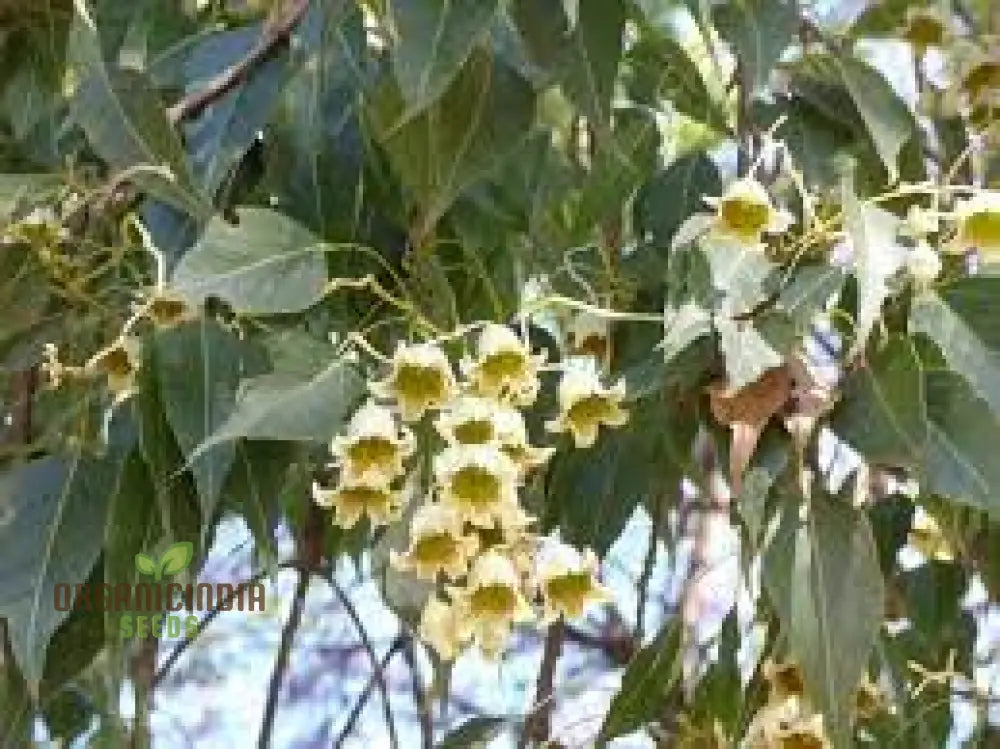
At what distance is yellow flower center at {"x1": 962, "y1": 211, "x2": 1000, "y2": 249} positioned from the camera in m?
0.97

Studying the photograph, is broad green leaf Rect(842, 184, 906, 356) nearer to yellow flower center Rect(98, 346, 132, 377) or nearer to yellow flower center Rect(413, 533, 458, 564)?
yellow flower center Rect(413, 533, 458, 564)

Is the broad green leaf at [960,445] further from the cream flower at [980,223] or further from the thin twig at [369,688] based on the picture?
the thin twig at [369,688]

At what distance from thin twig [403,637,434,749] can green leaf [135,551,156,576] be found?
350mm

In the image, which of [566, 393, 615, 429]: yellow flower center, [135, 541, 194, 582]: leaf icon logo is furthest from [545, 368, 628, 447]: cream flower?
[135, 541, 194, 582]: leaf icon logo

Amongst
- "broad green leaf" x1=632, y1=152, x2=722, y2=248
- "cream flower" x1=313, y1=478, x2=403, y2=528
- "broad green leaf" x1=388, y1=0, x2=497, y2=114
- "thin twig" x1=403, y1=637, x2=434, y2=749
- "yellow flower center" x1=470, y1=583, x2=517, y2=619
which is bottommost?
"thin twig" x1=403, y1=637, x2=434, y2=749

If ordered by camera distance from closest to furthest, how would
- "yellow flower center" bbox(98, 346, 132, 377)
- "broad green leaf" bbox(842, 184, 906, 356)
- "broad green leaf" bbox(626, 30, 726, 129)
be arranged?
"broad green leaf" bbox(842, 184, 906, 356)
"yellow flower center" bbox(98, 346, 132, 377)
"broad green leaf" bbox(626, 30, 726, 129)

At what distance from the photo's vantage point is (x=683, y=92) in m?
1.40

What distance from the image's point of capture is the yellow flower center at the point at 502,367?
0.96 m

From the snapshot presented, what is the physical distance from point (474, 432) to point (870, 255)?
7.8 inches

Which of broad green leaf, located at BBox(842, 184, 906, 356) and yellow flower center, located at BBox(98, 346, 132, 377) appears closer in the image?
broad green leaf, located at BBox(842, 184, 906, 356)

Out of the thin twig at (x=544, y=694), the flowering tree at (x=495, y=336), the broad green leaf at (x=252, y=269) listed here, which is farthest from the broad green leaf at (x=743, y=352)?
the thin twig at (x=544, y=694)

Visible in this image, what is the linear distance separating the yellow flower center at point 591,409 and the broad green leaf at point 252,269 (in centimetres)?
14

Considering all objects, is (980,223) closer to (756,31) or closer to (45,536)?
(756,31)

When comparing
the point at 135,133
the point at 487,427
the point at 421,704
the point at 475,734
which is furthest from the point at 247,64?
the point at 421,704
